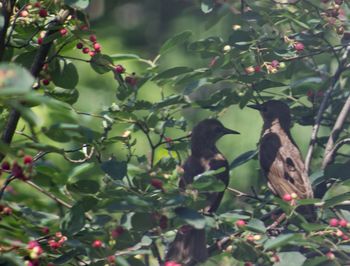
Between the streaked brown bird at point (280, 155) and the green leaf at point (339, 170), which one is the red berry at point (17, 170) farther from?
the streaked brown bird at point (280, 155)

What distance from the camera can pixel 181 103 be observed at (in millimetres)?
4254

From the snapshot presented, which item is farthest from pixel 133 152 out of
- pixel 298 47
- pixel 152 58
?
pixel 152 58

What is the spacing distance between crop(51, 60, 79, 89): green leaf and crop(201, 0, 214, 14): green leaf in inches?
40.9

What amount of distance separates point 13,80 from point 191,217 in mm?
1248

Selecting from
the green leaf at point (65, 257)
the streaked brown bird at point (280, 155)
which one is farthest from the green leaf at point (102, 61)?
the streaked brown bird at point (280, 155)

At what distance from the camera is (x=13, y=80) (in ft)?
6.88

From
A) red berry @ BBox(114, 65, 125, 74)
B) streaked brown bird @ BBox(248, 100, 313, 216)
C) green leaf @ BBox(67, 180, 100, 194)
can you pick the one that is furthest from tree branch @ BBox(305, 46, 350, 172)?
green leaf @ BBox(67, 180, 100, 194)

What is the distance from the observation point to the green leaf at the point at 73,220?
313cm

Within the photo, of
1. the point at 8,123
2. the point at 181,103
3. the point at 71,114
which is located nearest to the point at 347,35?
the point at 181,103

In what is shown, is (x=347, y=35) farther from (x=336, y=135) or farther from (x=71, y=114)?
(x=71, y=114)

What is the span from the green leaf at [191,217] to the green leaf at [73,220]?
0.37 meters

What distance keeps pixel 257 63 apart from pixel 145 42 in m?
3.49

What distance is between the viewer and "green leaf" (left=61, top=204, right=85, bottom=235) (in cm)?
313

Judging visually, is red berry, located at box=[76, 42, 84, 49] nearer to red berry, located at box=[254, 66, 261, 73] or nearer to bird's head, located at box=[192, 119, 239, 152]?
red berry, located at box=[254, 66, 261, 73]
